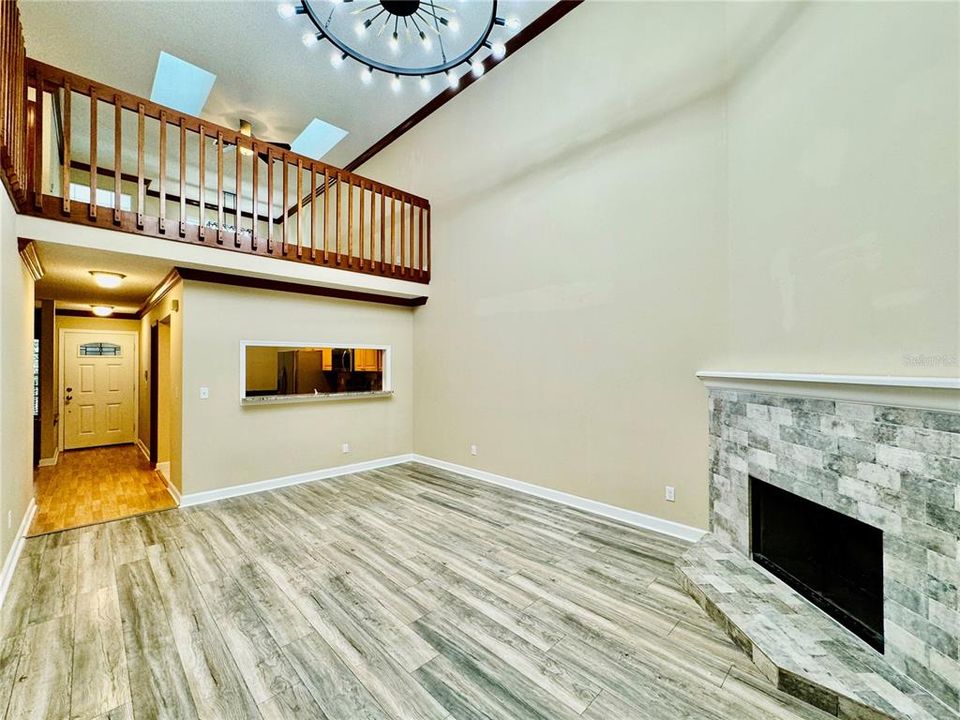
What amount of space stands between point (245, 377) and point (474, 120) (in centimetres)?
418

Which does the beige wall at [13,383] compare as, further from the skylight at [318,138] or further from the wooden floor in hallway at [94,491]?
the skylight at [318,138]

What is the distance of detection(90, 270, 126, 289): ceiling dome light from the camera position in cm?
417

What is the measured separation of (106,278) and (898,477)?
261 inches

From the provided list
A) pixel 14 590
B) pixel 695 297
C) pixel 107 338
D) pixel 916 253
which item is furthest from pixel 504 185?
pixel 107 338

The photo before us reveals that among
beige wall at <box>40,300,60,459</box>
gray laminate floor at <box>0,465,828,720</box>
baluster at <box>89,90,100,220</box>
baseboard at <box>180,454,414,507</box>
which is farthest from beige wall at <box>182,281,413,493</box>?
beige wall at <box>40,300,60,459</box>

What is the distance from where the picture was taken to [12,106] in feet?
8.20

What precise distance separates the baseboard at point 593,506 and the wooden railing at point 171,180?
9.05 feet

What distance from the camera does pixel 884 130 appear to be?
1951mm

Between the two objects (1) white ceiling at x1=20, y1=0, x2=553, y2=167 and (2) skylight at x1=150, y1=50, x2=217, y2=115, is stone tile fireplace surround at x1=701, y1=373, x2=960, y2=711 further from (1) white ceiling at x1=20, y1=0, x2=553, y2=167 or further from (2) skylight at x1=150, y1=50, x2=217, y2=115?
(2) skylight at x1=150, y1=50, x2=217, y2=115

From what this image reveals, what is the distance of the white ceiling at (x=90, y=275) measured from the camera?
3461 mm

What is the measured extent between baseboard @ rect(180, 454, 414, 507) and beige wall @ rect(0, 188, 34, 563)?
1.22 metres

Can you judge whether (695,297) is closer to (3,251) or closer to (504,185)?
(504,185)

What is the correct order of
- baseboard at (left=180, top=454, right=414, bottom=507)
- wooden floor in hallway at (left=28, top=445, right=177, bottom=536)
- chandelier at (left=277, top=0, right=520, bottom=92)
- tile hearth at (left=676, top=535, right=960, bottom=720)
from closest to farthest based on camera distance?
1. tile hearth at (left=676, top=535, right=960, bottom=720)
2. wooden floor in hallway at (left=28, top=445, right=177, bottom=536)
3. chandelier at (left=277, top=0, right=520, bottom=92)
4. baseboard at (left=180, top=454, right=414, bottom=507)

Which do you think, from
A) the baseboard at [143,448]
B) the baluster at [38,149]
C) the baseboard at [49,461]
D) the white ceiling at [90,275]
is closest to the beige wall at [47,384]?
the baseboard at [49,461]
